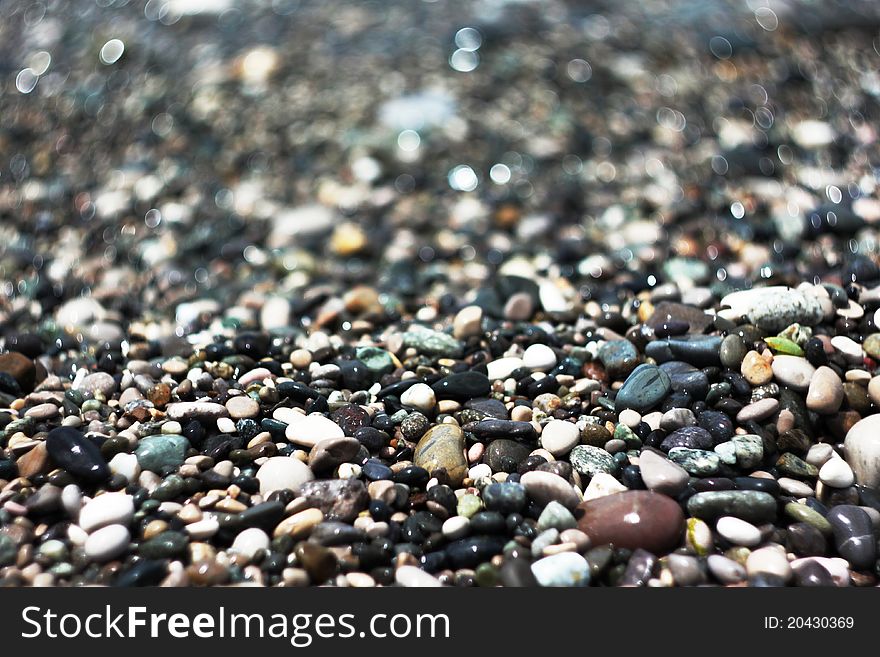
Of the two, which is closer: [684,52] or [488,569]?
[488,569]

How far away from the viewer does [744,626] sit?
2082 millimetres

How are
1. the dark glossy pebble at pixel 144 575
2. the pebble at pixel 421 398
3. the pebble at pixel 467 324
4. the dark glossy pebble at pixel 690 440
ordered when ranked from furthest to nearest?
1. the pebble at pixel 467 324
2. the pebble at pixel 421 398
3. the dark glossy pebble at pixel 690 440
4. the dark glossy pebble at pixel 144 575

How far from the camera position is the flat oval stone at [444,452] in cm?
252

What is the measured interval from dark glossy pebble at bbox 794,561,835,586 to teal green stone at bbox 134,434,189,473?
6.60 feet

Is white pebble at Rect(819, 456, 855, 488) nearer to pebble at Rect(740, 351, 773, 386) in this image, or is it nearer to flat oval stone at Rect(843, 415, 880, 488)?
flat oval stone at Rect(843, 415, 880, 488)

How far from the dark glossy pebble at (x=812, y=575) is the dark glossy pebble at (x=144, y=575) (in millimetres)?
1868

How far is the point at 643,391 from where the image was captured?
2.77m

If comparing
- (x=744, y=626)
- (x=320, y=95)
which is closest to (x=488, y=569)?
(x=744, y=626)

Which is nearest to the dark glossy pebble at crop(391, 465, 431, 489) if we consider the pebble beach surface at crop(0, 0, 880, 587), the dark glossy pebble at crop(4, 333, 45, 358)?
the pebble beach surface at crop(0, 0, 880, 587)

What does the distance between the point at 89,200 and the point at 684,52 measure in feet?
13.2

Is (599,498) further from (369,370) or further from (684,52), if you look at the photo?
(684,52)

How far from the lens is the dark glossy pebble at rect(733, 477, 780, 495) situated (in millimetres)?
2426

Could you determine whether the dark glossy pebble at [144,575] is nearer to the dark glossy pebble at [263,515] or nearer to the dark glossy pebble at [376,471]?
the dark glossy pebble at [263,515]

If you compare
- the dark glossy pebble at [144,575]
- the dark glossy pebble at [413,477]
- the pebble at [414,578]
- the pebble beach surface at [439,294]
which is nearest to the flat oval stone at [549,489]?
the pebble beach surface at [439,294]
